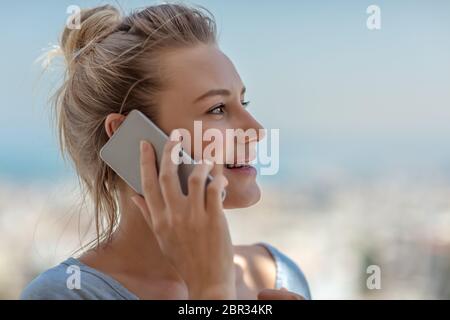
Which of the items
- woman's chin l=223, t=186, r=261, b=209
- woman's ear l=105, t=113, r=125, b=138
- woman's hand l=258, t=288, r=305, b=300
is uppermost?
woman's ear l=105, t=113, r=125, b=138

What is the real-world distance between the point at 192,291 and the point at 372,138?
5.97 ft

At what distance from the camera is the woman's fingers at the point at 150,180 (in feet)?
2.75

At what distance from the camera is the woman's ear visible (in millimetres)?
1014

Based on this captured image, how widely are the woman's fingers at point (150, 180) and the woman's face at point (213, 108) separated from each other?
0.11 meters

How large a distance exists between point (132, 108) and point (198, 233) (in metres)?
0.35

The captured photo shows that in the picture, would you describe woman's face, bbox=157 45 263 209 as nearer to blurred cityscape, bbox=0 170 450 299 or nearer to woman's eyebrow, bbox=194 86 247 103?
woman's eyebrow, bbox=194 86 247 103

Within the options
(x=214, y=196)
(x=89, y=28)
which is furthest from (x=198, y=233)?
(x=89, y=28)

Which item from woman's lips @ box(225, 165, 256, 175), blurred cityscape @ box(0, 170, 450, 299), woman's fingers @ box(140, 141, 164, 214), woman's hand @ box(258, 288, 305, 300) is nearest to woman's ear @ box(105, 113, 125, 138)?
woman's fingers @ box(140, 141, 164, 214)

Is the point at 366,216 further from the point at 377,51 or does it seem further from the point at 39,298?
the point at 39,298

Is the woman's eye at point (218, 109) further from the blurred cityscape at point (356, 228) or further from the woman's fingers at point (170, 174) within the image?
the blurred cityscape at point (356, 228)

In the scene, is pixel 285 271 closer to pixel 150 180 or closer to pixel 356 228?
pixel 150 180
